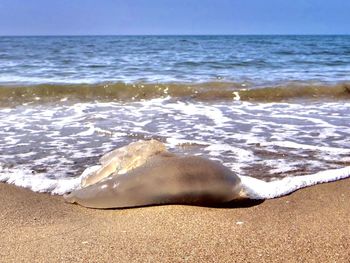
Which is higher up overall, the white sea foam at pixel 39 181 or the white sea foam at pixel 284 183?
the white sea foam at pixel 284 183

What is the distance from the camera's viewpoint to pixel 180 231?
285 cm

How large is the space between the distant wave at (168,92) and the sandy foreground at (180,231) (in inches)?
253

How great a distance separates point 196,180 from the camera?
3.28m

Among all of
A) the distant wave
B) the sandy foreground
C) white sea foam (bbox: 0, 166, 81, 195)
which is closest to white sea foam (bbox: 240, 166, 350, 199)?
the sandy foreground

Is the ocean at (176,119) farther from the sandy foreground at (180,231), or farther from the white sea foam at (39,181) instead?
the sandy foreground at (180,231)

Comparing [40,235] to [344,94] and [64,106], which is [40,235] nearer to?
[64,106]

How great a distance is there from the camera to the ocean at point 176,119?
454 centimetres

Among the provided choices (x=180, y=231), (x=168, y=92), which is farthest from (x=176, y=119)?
(x=180, y=231)

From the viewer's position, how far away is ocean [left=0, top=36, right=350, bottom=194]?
454 centimetres

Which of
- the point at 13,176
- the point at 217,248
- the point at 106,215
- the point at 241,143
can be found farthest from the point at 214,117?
the point at 217,248

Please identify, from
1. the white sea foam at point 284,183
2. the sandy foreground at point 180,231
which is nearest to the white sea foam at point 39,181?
the sandy foreground at point 180,231

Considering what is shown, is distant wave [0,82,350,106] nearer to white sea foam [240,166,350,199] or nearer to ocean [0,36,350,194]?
ocean [0,36,350,194]

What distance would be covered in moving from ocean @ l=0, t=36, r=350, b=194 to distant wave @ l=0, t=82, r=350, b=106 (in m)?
0.02

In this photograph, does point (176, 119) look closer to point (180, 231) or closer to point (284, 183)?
point (284, 183)
